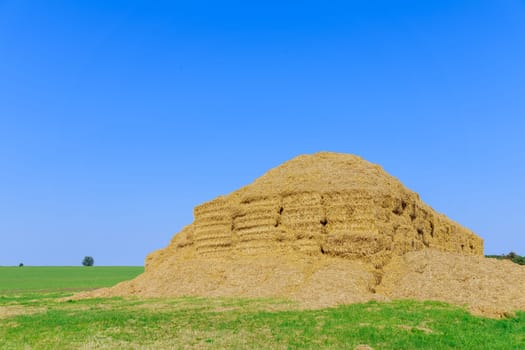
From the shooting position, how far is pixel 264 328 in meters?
19.4

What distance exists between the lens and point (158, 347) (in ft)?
55.0

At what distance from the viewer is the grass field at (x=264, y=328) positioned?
17422mm

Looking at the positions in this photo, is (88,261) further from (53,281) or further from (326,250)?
(326,250)

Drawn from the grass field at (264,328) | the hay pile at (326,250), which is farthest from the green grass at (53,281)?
the grass field at (264,328)

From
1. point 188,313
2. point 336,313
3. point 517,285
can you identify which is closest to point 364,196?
point 517,285

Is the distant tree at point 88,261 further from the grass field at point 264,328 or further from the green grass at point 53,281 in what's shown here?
the grass field at point 264,328

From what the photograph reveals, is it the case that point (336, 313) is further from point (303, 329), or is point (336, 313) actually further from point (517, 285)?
Result: point (517, 285)

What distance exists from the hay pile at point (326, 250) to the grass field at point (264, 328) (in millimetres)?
2828

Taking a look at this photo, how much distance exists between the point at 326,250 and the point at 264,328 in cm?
1526

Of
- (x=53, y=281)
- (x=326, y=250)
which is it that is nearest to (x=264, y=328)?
(x=326, y=250)

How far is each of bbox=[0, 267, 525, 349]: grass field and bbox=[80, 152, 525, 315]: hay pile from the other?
9.28 feet

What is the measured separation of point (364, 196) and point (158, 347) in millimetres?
20617

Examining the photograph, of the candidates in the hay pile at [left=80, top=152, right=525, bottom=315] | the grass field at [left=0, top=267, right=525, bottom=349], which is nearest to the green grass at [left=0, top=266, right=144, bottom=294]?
the hay pile at [left=80, top=152, right=525, bottom=315]

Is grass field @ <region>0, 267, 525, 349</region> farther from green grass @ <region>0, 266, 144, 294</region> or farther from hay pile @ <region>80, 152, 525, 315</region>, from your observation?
green grass @ <region>0, 266, 144, 294</region>
